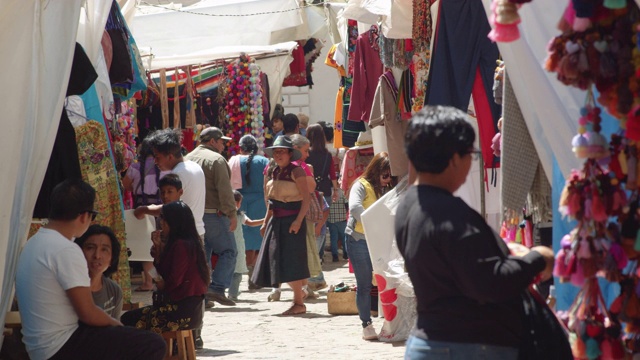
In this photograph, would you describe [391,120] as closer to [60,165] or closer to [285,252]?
[285,252]

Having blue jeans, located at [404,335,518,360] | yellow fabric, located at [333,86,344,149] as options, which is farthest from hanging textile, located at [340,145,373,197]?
blue jeans, located at [404,335,518,360]

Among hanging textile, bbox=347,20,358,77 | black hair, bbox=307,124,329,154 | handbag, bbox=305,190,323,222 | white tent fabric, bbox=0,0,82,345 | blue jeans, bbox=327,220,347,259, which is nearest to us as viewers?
white tent fabric, bbox=0,0,82,345

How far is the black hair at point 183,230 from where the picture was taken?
7.85 metres

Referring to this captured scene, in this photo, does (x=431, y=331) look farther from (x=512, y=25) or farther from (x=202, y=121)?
(x=202, y=121)

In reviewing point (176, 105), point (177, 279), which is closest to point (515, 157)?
point (177, 279)

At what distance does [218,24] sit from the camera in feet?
55.7

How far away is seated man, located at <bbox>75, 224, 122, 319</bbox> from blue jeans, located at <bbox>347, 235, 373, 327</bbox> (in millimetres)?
3001

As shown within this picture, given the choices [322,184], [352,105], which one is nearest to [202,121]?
[322,184]

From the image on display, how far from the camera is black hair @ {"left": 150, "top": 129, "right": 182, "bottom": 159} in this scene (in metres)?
9.73

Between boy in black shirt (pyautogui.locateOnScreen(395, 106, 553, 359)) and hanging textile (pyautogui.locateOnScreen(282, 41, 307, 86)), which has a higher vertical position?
hanging textile (pyautogui.locateOnScreen(282, 41, 307, 86))

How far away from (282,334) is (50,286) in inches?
159

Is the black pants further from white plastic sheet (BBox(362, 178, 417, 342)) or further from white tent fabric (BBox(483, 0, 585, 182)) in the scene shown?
white plastic sheet (BBox(362, 178, 417, 342))

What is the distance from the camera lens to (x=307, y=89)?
862 inches

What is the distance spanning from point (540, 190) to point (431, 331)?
5.13ft
